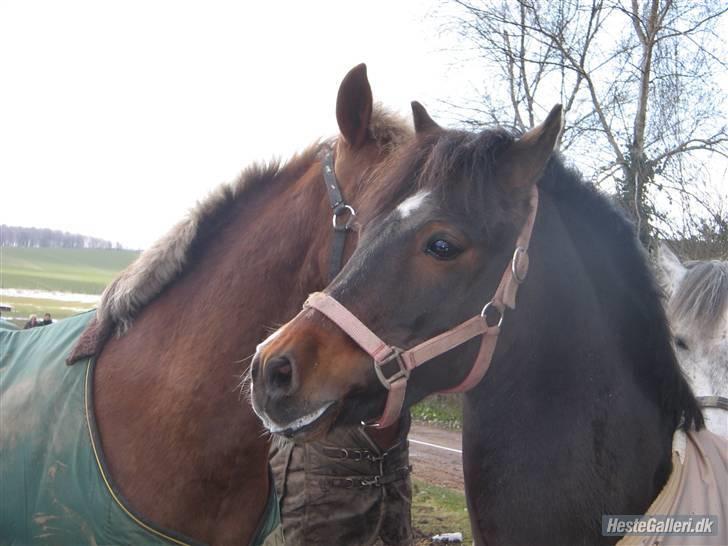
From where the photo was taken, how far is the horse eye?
1942mm

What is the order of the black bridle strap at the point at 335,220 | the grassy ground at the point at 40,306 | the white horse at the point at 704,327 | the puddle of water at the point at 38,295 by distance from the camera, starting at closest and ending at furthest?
the black bridle strap at the point at 335,220, the white horse at the point at 704,327, the grassy ground at the point at 40,306, the puddle of water at the point at 38,295

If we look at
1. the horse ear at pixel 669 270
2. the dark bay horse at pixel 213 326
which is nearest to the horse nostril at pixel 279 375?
the dark bay horse at pixel 213 326

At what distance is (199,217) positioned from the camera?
110 inches

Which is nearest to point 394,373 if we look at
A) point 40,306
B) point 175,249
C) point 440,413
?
point 175,249

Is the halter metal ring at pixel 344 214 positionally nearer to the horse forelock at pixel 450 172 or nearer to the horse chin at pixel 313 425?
the horse forelock at pixel 450 172

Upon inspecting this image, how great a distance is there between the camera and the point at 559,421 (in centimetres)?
→ 204

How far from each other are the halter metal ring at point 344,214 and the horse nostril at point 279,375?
33.0 inches

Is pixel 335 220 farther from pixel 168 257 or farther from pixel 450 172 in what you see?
pixel 168 257

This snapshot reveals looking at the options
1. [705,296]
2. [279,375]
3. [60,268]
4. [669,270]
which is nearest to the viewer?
[279,375]

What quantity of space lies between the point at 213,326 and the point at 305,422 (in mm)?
853

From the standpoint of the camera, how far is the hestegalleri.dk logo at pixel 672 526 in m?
1.89

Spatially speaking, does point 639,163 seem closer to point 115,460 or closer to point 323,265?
point 323,265

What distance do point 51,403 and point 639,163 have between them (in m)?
7.53

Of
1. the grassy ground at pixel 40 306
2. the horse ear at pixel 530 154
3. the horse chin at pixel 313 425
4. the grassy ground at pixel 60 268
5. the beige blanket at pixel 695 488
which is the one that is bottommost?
the grassy ground at pixel 40 306
